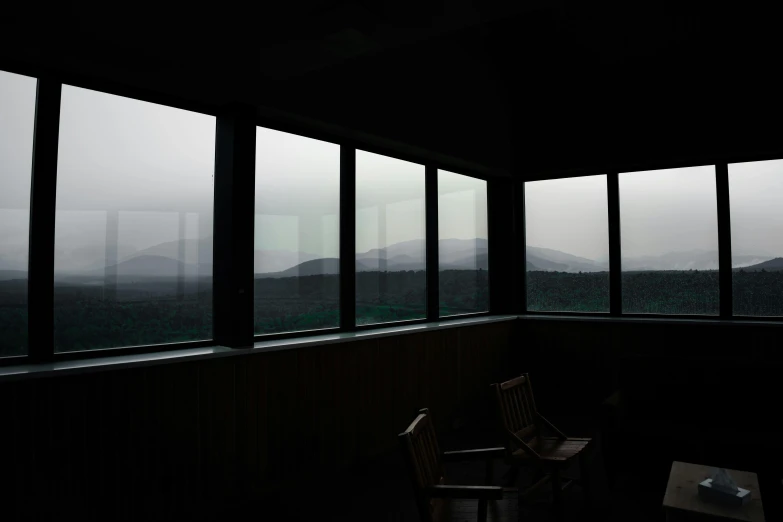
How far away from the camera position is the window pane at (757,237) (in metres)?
5.70

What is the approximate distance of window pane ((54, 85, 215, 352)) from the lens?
3.42 metres

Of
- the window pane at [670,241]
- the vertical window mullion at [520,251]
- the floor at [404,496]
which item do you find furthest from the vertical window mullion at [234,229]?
the window pane at [670,241]

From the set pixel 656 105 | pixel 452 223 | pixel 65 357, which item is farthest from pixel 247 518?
pixel 656 105

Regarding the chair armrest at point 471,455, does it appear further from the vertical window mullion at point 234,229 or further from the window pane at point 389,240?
the window pane at point 389,240

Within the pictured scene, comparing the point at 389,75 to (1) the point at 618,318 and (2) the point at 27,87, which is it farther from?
(1) the point at 618,318

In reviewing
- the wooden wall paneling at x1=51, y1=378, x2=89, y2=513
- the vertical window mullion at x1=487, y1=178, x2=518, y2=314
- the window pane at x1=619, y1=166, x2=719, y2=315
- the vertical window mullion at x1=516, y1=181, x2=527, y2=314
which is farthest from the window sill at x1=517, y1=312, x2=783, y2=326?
the wooden wall paneling at x1=51, y1=378, x2=89, y2=513

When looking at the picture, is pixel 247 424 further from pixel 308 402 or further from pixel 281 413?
pixel 308 402

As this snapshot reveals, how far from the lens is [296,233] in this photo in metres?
4.69

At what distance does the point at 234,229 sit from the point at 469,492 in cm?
257

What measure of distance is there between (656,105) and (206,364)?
4.94m

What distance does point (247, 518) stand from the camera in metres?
3.59

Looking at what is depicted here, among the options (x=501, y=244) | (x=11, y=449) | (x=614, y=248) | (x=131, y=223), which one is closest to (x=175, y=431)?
(x=11, y=449)

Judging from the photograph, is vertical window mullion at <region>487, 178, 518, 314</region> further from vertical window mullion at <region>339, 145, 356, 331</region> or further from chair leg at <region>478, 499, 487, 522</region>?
chair leg at <region>478, 499, 487, 522</region>

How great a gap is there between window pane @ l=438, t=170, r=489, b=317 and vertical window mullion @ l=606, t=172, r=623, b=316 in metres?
1.56
